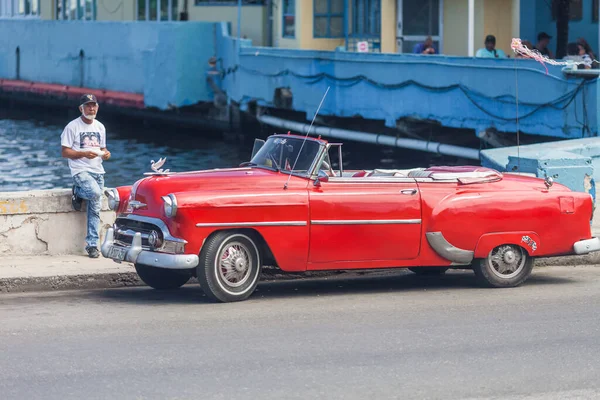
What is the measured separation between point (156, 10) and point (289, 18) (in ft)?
34.8

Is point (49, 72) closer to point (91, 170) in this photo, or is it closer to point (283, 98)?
point (283, 98)

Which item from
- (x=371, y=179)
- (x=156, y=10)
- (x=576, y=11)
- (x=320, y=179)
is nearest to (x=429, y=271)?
(x=371, y=179)

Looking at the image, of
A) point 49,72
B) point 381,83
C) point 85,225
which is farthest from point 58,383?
point 49,72

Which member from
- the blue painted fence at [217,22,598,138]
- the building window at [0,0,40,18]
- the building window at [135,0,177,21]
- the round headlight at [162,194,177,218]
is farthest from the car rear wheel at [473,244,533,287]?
the building window at [0,0,40,18]

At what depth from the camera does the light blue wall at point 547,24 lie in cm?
3262

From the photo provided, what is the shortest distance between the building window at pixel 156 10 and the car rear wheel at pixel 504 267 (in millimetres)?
38043

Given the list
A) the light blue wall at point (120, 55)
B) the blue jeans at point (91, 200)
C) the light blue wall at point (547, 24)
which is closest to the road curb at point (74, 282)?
the blue jeans at point (91, 200)

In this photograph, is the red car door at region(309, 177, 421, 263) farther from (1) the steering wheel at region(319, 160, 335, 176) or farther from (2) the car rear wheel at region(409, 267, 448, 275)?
(2) the car rear wheel at region(409, 267, 448, 275)

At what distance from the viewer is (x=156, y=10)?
1909 inches

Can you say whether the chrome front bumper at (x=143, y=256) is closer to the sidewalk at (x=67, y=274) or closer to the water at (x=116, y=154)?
the sidewalk at (x=67, y=274)

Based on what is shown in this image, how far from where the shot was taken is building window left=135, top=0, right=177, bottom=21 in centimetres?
4756

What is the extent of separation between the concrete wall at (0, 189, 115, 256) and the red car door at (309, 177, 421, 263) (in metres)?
3.04

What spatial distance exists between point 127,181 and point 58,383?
25.9 m

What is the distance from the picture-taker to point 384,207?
10297mm
